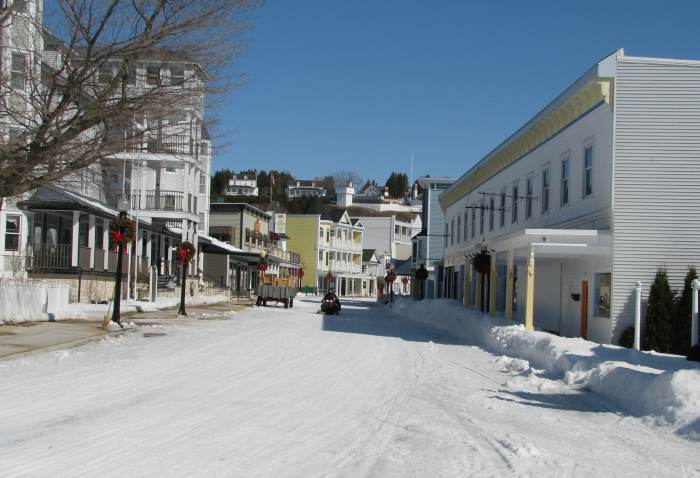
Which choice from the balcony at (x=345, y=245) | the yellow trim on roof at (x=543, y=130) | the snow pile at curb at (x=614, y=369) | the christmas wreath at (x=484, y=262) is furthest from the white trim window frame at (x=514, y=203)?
the balcony at (x=345, y=245)

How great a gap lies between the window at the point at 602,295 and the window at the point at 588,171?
2.57 metres

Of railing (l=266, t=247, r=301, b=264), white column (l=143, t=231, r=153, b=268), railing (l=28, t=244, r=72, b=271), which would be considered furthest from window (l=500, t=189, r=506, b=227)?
railing (l=266, t=247, r=301, b=264)

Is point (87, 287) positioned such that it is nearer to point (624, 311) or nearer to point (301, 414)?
point (624, 311)

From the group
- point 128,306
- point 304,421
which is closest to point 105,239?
point 128,306

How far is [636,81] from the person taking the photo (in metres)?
22.0

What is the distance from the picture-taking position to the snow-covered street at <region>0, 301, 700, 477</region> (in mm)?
7621

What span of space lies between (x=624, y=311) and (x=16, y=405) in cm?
1634

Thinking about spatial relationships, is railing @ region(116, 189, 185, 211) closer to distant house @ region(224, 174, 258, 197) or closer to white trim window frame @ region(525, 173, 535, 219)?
white trim window frame @ region(525, 173, 535, 219)

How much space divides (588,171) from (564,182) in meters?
2.43

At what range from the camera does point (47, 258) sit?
32.7m

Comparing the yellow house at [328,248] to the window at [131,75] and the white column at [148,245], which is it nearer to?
the white column at [148,245]

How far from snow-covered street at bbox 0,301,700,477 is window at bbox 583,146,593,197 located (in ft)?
26.7

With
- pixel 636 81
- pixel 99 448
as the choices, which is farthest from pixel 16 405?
pixel 636 81

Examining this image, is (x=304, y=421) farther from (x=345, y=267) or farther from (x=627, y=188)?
(x=345, y=267)
